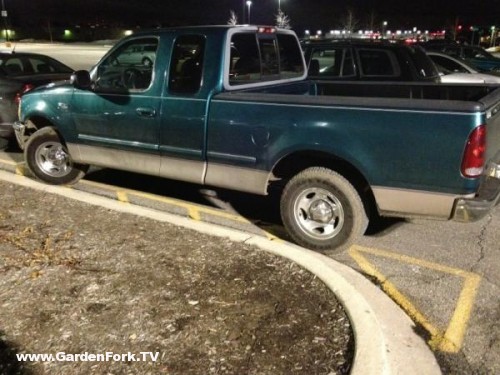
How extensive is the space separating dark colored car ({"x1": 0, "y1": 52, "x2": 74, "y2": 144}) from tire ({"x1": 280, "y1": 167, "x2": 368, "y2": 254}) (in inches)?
195

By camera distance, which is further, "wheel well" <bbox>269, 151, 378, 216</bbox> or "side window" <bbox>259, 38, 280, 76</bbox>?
"side window" <bbox>259, 38, 280, 76</bbox>

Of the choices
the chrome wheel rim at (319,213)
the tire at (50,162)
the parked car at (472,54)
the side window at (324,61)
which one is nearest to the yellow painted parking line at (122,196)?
the tire at (50,162)

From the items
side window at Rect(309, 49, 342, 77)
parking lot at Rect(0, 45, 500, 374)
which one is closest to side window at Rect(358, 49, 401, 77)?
side window at Rect(309, 49, 342, 77)

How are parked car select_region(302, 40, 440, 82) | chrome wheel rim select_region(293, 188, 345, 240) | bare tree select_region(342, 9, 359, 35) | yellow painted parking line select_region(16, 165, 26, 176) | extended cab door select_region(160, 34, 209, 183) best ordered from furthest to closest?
bare tree select_region(342, 9, 359, 35) → parked car select_region(302, 40, 440, 82) → yellow painted parking line select_region(16, 165, 26, 176) → extended cab door select_region(160, 34, 209, 183) → chrome wheel rim select_region(293, 188, 345, 240)

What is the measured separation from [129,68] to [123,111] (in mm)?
462

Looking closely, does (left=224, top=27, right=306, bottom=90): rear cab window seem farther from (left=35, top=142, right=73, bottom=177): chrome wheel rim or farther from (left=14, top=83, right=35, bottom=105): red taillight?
(left=14, top=83, right=35, bottom=105): red taillight

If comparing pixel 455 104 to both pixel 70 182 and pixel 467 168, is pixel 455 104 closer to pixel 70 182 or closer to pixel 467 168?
pixel 467 168

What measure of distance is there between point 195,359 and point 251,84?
9.68ft

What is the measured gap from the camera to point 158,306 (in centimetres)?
344

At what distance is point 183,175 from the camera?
16.4 feet

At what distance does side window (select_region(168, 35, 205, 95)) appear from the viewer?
479cm

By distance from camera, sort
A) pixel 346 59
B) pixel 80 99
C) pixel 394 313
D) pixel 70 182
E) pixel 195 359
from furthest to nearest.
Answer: pixel 346 59 < pixel 70 182 < pixel 80 99 < pixel 394 313 < pixel 195 359

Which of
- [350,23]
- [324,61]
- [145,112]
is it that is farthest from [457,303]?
[350,23]

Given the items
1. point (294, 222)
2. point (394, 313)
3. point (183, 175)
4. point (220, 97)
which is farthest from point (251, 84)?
point (394, 313)
